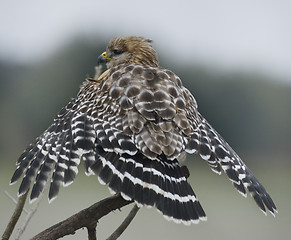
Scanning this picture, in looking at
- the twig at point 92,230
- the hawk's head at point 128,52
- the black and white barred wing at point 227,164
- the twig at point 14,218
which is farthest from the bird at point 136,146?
the hawk's head at point 128,52

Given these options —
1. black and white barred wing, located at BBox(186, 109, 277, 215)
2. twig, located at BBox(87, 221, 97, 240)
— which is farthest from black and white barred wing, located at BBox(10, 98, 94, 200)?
black and white barred wing, located at BBox(186, 109, 277, 215)

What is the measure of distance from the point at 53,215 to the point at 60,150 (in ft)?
60.0

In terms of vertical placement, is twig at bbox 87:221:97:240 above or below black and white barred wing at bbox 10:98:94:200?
below

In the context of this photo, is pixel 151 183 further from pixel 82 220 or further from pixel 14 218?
pixel 14 218

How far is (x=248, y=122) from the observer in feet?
132

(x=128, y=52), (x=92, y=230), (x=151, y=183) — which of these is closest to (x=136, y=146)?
(x=151, y=183)

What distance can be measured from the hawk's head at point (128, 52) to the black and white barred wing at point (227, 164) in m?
1.56

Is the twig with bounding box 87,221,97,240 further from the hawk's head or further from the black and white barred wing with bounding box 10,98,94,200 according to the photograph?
the hawk's head

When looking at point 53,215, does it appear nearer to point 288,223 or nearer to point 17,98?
point 288,223

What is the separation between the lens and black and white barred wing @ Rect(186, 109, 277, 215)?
20.3ft

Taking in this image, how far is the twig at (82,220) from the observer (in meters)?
5.11

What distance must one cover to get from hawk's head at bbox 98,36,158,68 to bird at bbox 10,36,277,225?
842 mm

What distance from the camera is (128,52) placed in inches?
310

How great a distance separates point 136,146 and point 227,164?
968 mm
